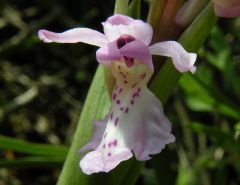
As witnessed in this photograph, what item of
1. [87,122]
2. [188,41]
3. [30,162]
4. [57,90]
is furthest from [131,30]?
[57,90]

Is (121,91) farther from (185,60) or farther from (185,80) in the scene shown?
(185,80)

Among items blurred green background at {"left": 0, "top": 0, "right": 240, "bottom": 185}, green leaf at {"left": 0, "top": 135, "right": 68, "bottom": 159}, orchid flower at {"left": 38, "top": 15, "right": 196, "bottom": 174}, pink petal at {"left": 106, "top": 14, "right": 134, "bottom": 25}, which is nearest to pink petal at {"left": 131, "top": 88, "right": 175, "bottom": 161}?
orchid flower at {"left": 38, "top": 15, "right": 196, "bottom": 174}

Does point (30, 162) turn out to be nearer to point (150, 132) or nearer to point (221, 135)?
point (221, 135)

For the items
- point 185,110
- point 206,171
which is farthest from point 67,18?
point 206,171

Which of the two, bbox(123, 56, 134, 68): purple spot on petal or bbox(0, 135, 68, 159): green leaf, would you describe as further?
bbox(0, 135, 68, 159): green leaf

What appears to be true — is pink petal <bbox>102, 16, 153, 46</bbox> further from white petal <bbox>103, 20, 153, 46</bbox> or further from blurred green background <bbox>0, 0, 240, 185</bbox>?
blurred green background <bbox>0, 0, 240, 185</bbox>

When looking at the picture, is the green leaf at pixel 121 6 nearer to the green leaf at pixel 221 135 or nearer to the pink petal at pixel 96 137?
the pink petal at pixel 96 137
